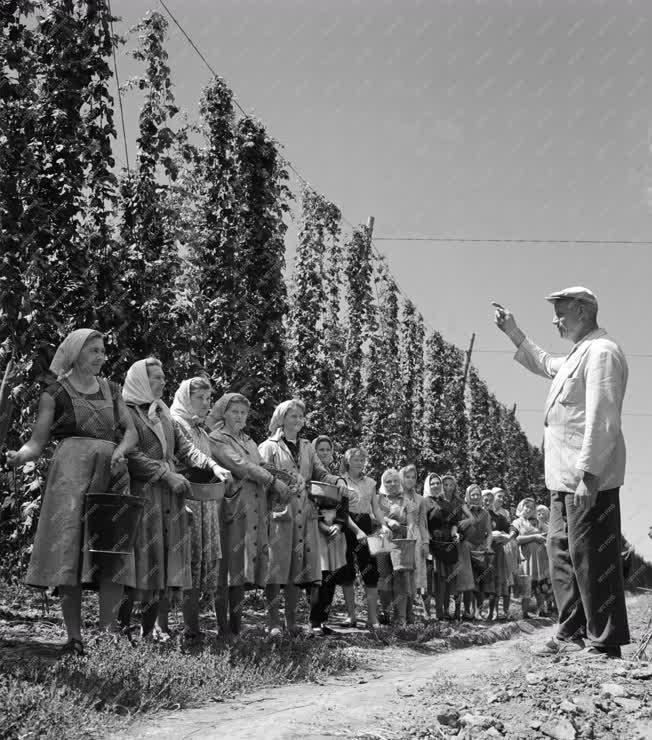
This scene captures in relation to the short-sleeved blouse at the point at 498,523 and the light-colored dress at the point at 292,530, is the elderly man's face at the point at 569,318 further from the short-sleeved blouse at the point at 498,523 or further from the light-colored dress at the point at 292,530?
the short-sleeved blouse at the point at 498,523

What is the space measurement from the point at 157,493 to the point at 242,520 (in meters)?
0.98

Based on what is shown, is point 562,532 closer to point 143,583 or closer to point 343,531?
point 143,583

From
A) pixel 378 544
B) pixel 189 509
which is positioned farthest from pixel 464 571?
pixel 189 509

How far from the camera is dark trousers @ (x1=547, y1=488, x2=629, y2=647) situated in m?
4.64

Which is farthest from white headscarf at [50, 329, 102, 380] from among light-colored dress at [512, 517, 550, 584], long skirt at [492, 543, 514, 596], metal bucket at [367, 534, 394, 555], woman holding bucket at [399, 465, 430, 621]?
light-colored dress at [512, 517, 550, 584]

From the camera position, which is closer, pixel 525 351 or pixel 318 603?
pixel 525 351

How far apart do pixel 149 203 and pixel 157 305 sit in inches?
54.6

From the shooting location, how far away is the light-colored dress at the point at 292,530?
23.1ft

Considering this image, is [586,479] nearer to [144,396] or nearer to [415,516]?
[144,396]

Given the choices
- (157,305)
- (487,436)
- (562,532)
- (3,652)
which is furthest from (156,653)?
(487,436)

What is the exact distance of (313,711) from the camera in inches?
161

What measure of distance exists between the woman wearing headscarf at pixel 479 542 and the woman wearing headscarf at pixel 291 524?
4816 millimetres

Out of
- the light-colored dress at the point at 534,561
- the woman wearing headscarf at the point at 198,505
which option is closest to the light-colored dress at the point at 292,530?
the woman wearing headscarf at the point at 198,505

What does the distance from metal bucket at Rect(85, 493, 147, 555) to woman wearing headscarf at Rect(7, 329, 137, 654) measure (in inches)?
5.0
